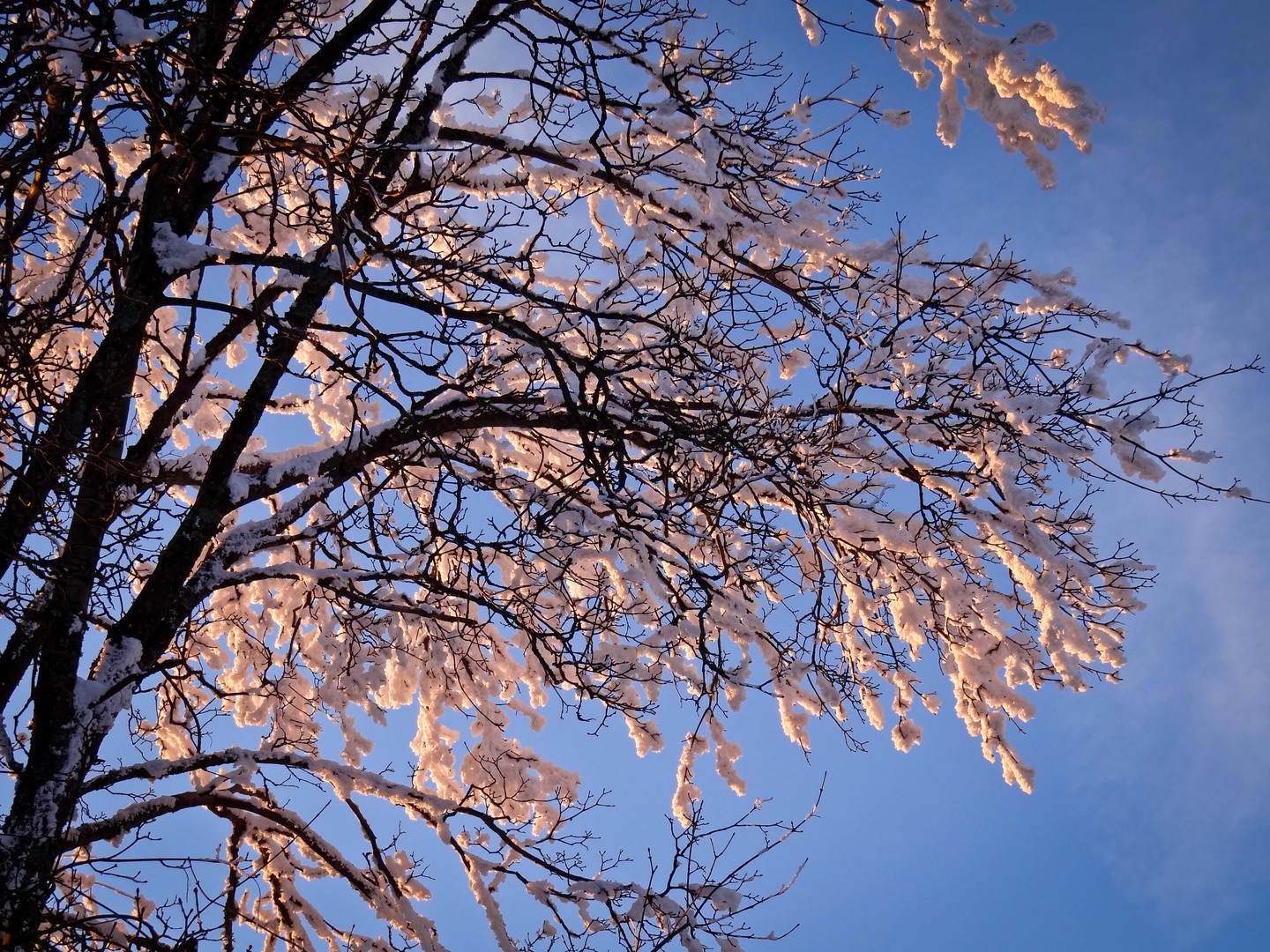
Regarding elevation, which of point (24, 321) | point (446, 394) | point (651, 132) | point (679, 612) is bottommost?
point (679, 612)

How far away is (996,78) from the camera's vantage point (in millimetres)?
4707

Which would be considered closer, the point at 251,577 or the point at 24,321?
the point at 24,321

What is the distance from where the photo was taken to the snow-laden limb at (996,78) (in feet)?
15.1

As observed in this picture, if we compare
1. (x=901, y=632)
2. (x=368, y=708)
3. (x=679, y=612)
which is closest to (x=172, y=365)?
(x=368, y=708)

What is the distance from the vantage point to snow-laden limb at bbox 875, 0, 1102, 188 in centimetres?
459

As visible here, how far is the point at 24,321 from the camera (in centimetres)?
313

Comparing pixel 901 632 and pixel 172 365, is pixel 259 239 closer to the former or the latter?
pixel 172 365

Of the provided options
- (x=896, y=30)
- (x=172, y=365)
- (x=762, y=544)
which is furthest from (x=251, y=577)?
(x=896, y=30)

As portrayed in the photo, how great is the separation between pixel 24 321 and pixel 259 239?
4379 mm

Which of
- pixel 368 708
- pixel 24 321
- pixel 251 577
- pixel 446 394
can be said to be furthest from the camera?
pixel 368 708

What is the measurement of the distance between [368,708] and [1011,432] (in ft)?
16.8

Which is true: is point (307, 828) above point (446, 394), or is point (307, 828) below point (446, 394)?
below

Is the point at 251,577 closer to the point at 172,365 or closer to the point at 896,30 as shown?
the point at 172,365

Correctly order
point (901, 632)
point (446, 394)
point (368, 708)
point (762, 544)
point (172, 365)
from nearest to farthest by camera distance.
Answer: point (762, 544), point (446, 394), point (901, 632), point (368, 708), point (172, 365)
